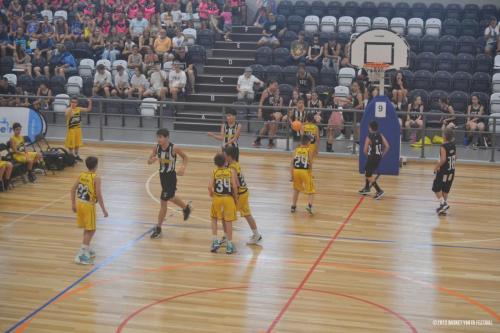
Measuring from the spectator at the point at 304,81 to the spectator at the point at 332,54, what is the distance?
123cm

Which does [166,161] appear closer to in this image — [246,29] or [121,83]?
[121,83]

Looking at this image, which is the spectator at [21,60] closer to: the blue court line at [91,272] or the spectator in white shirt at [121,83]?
the spectator in white shirt at [121,83]

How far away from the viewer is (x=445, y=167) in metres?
14.5

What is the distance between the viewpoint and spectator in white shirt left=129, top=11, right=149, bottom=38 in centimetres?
2628

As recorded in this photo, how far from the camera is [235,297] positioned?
33.8ft

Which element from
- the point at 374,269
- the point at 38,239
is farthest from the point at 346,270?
the point at 38,239

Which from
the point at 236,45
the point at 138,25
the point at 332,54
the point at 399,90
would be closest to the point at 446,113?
the point at 399,90

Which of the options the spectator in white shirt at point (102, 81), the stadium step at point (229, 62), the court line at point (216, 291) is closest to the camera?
the court line at point (216, 291)

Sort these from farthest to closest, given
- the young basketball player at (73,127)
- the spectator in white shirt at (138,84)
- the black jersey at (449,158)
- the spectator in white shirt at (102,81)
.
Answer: the spectator in white shirt at (102,81) < the spectator in white shirt at (138,84) < the young basketball player at (73,127) < the black jersey at (449,158)

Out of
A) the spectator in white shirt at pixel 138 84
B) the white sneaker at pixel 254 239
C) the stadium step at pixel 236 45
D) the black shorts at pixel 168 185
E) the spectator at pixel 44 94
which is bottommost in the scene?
the white sneaker at pixel 254 239

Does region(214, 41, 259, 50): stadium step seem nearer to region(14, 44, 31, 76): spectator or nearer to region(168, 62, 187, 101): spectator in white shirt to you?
region(168, 62, 187, 101): spectator in white shirt

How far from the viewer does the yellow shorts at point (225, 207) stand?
1184 centimetres

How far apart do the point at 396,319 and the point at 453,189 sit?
8183 mm

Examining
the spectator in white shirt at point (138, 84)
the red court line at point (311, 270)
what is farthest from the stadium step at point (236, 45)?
the red court line at point (311, 270)
